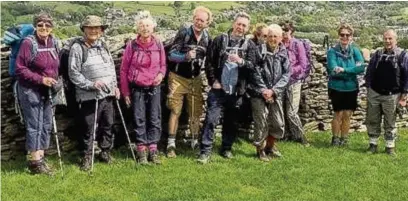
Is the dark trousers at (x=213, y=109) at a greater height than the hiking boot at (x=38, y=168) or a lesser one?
greater

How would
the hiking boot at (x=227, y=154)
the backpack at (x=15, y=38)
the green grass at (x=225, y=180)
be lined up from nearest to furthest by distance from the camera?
the green grass at (x=225, y=180) → the backpack at (x=15, y=38) → the hiking boot at (x=227, y=154)

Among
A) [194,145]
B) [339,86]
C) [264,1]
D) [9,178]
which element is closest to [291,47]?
[339,86]

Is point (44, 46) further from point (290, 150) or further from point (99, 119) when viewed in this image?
point (290, 150)

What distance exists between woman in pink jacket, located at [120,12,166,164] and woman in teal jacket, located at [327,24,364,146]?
3.80 meters

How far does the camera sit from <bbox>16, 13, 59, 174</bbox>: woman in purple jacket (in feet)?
30.7

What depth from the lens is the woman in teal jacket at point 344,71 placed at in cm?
1197

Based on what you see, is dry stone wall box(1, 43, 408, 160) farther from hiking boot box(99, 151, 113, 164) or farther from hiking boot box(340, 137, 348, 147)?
hiking boot box(340, 137, 348, 147)

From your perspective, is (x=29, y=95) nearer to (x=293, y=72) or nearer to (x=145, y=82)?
(x=145, y=82)

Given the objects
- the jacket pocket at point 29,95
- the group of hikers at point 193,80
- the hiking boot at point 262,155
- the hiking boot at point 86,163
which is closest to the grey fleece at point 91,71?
the group of hikers at point 193,80

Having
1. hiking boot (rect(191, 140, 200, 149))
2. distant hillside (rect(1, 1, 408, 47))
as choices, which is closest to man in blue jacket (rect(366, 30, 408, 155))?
hiking boot (rect(191, 140, 200, 149))

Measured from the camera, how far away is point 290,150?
12.0 metres

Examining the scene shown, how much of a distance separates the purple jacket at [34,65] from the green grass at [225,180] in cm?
158

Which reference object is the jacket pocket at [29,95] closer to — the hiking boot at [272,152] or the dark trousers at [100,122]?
the dark trousers at [100,122]

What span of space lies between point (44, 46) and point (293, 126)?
566 cm
